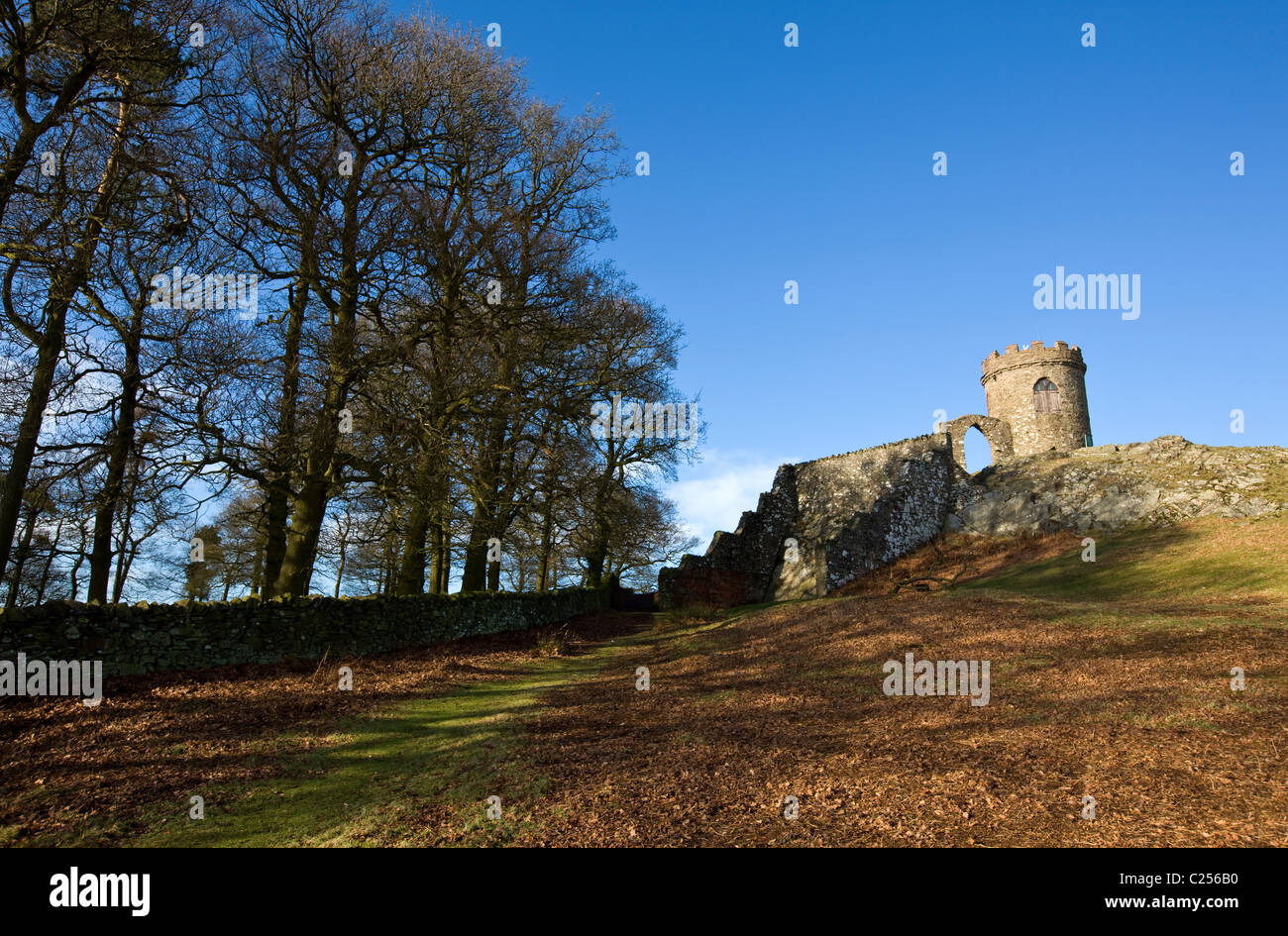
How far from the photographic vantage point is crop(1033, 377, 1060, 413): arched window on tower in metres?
39.3

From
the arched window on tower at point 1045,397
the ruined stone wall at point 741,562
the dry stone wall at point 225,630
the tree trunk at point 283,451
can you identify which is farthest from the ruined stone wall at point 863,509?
the tree trunk at point 283,451

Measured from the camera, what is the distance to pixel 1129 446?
2980cm

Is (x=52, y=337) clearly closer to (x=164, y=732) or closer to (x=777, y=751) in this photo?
A: (x=164, y=732)

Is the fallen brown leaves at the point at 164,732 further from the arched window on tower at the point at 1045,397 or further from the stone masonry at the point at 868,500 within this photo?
the arched window on tower at the point at 1045,397

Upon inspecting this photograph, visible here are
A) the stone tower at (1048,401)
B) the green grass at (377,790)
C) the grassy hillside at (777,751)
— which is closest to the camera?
the grassy hillside at (777,751)

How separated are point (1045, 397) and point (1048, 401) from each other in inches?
10.8

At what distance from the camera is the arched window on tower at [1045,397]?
39.3 metres

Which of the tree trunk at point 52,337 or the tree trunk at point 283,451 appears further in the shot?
the tree trunk at point 283,451

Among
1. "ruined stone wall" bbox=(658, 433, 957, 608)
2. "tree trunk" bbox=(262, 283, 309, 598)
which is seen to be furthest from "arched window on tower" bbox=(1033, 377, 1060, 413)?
"tree trunk" bbox=(262, 283, 309, 598)

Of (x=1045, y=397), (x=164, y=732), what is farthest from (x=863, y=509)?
(x=164, y=732)

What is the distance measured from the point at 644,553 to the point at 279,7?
26278mm

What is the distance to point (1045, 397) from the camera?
39500 mm

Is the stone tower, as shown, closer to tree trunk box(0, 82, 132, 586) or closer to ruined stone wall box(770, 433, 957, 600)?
ruined stone wall box(770, 433, 957, 600)
